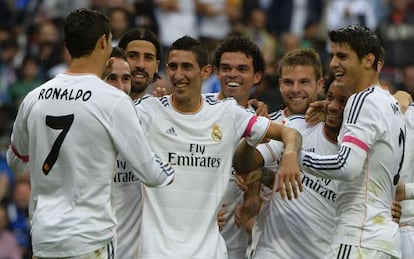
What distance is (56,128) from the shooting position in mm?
8438

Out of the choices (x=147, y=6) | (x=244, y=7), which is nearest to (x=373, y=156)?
(x=147, y=6)

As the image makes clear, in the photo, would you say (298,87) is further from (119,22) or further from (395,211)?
(119,22)

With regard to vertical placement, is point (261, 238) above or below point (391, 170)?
below

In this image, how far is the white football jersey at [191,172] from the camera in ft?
29.8

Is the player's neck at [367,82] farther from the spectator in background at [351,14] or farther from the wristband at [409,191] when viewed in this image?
the spectator in background at [351,14]

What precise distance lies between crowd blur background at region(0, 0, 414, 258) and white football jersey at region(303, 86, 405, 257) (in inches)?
282

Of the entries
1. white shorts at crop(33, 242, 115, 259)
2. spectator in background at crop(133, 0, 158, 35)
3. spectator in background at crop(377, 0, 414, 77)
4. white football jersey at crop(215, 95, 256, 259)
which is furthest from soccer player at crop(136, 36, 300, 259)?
spectator in background at crop(377, 0, 414, 77)

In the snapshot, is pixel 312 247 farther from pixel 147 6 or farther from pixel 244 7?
pixel 244 7

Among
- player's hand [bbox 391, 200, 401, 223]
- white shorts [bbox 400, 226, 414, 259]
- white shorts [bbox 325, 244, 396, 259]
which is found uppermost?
player's hand [bbox 391, 200, 401, 223]

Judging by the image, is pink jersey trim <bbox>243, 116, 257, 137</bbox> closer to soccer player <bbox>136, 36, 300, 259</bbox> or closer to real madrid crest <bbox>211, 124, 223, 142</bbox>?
soccer player <bbox>136, 36, 300, 259</bbox>

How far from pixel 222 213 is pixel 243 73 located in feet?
4.92

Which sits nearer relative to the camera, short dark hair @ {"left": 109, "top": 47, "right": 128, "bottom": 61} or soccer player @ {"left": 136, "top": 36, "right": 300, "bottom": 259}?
soccer player @ {"left": 136, "top": 36, "right": 300, "bottom": 259}

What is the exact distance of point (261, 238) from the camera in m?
10.1

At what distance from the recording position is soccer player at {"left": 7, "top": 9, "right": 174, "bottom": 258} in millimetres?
8398
